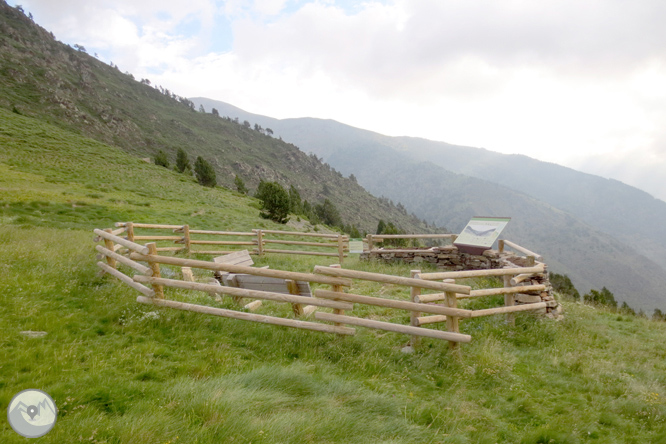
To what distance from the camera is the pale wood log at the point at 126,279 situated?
6.20 m

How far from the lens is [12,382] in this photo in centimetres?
349

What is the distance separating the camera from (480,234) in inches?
521

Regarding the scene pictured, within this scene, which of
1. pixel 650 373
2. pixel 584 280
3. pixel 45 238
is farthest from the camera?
pixel 584 280

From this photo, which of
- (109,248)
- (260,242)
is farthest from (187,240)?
(109,248)

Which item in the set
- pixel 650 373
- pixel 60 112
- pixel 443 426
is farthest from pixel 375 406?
pixel 60 112

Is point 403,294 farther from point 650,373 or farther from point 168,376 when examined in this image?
point 168,376

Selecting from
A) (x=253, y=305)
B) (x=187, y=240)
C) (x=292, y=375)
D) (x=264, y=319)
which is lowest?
(x=253, y=305)

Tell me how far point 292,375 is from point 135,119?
98354mm

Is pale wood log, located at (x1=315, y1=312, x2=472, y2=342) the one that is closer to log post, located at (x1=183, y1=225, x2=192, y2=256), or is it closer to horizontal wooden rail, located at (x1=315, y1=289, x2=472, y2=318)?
horizontal wooden rail, located at (x1=315, y1=289, x2=472, y2=318)

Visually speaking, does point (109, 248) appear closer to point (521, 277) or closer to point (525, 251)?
point (521, 277)

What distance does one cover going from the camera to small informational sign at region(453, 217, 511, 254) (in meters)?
12.6

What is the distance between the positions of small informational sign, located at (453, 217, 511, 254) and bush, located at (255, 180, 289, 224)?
21985 millimetres

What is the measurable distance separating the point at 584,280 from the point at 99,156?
775ft

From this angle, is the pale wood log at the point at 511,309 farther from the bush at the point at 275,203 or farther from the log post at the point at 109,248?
the bush at the point at 275,203
